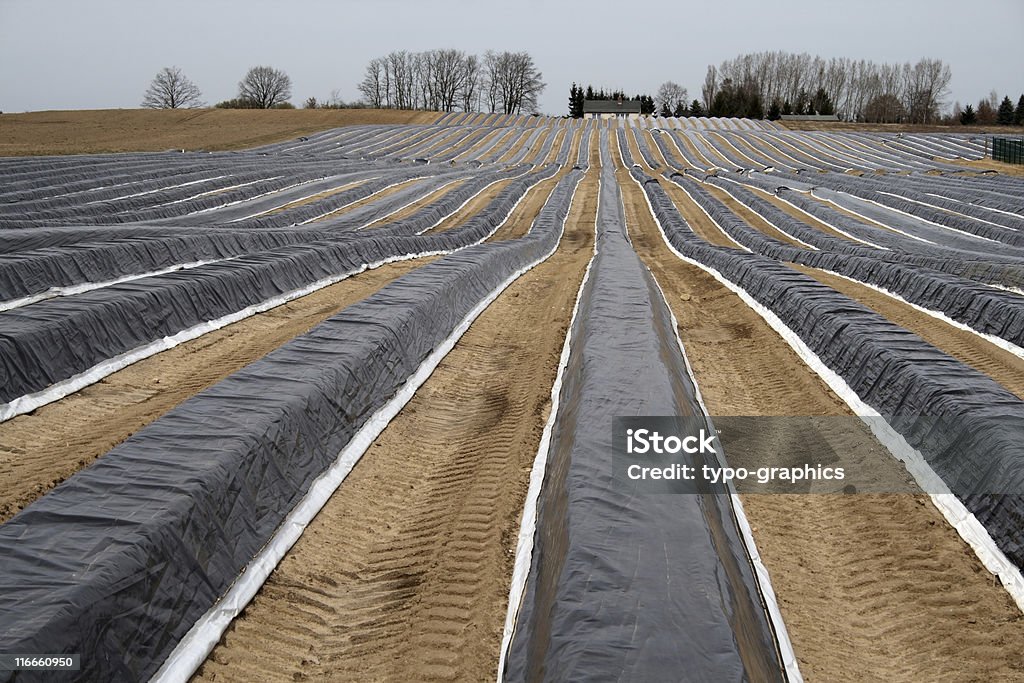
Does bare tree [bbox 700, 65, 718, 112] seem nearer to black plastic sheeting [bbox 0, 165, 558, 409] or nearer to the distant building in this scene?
the distant building

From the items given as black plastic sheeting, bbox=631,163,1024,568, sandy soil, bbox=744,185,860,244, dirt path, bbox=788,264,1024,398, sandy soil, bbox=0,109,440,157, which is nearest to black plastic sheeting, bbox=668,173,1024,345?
dirt path, bbox=788,264,1024,398

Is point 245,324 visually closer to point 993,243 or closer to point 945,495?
point 945,495

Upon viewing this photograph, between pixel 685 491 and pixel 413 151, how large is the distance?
55.2 metres

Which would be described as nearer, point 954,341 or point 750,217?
point 954,341

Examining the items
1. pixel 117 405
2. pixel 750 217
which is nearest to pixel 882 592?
pixel 117 405

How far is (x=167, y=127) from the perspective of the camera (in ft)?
220

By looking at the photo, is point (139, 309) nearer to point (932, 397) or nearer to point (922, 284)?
point (932, 397)

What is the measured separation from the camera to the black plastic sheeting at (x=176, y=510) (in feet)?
13.9

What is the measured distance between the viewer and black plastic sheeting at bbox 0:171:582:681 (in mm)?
4227

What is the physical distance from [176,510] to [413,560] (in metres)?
1.92

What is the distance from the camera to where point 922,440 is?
7.57m

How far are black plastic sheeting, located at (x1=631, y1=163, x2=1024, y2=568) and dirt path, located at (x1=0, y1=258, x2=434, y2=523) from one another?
26.6 feet

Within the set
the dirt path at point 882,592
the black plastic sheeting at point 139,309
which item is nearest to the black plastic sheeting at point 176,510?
the black plastic sheeting at point 139,309

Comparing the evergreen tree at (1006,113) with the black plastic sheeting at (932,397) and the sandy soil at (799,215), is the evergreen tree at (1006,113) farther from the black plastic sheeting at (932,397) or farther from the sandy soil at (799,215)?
the black plastic sheeting at (932,397)
